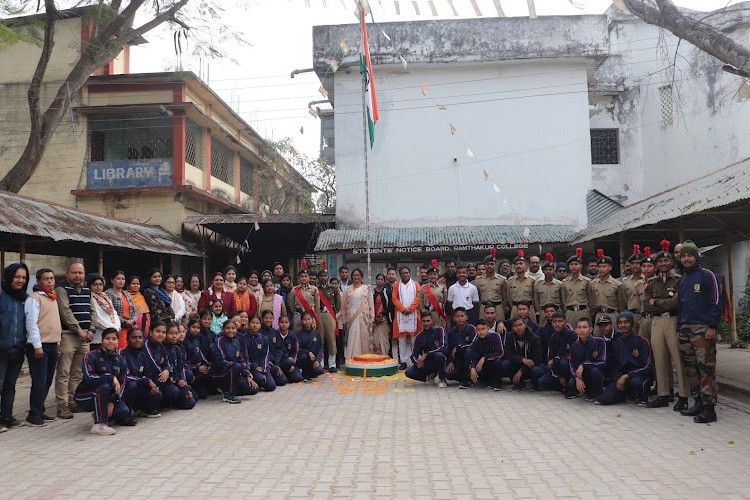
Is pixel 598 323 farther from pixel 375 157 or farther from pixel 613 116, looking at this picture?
pixel 613 116

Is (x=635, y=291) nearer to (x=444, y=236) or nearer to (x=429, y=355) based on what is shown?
(x=429, y=355)

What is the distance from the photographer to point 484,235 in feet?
50.2

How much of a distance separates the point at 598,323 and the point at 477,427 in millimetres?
2519

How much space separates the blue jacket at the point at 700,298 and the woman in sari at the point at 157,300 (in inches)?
243

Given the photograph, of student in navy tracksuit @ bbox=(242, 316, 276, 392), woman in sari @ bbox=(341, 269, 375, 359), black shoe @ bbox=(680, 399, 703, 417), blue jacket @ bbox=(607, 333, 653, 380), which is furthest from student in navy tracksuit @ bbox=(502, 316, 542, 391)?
student in navy tracksuit @ bbox=(242, 316, 276, 392)

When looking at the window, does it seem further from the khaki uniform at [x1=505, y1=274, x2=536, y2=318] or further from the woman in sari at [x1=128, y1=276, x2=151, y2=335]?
the woman in sari at [x1=128, y1=276, x2=151, y2=335]

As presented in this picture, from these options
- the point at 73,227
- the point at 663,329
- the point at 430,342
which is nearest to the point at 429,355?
the point at 430,342

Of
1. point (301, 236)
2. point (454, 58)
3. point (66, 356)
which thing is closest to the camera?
point (66, 356)

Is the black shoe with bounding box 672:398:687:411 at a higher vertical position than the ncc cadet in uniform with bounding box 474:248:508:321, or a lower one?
lower

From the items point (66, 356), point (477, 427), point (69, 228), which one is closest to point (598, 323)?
point (477, 427)

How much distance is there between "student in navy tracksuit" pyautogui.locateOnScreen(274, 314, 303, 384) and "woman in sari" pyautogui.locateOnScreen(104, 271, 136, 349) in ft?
7.49

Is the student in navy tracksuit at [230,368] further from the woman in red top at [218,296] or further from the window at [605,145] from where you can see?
the window at [605,145]

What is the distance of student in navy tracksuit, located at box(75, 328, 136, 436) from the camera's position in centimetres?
620

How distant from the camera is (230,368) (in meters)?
7.93
